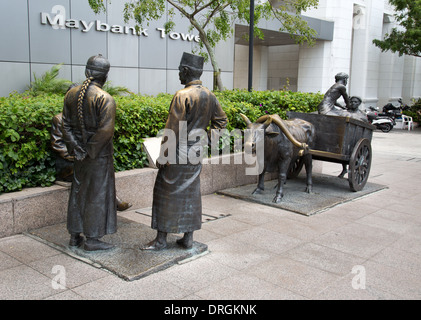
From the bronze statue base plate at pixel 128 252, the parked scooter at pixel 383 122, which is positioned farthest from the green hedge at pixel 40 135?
the parked scooter at pixel 383 122

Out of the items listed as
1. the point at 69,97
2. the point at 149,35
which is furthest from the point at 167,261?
the point at 149,35

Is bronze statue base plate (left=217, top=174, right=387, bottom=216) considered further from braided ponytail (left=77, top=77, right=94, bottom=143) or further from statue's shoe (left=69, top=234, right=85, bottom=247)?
braided ponytail (left=77, top=77, right=94, bottom=143)

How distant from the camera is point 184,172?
471cm

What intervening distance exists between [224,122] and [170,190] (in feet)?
3.32

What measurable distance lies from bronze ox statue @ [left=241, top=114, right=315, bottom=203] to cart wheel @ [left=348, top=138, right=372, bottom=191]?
0.80m

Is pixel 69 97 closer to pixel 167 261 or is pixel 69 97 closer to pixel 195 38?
pixel 167 261

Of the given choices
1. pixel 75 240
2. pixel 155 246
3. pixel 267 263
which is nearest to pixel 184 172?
pixel 155 246

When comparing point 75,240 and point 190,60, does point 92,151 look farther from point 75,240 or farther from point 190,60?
point 190,60

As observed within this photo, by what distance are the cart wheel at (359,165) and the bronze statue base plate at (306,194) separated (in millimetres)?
179

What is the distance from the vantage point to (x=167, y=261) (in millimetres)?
4590

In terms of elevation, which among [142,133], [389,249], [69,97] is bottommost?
[389,249]

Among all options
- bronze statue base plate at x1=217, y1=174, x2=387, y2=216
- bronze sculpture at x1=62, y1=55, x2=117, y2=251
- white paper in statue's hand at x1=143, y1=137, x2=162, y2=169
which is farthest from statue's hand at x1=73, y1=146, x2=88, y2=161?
bronze statue base plate at x1=217, y1=174, x2=387, y2=216

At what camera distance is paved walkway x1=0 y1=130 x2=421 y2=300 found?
4086 mm

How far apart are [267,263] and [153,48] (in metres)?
11.4
